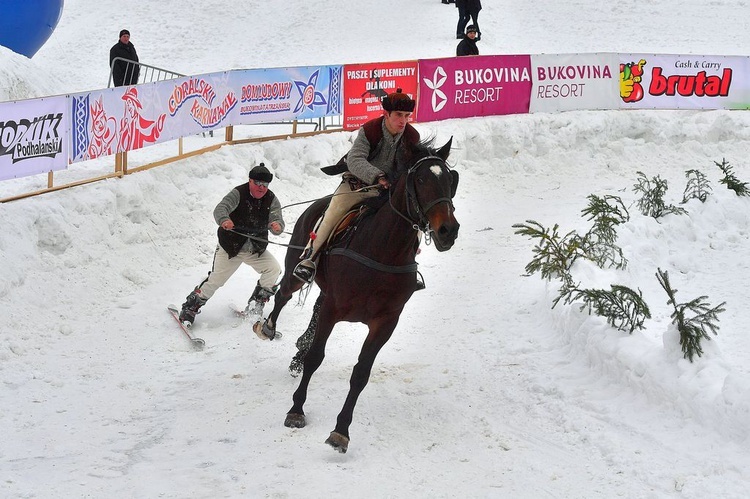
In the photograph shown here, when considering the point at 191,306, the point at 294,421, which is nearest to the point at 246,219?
the point at 191,306

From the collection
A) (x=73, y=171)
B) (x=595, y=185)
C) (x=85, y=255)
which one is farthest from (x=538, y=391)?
(x=595, y=185)

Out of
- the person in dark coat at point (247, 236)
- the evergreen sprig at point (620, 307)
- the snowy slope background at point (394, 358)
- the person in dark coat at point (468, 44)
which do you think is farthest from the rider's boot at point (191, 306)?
the person in dark coat at point (468, 44)

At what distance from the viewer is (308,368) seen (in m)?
8.08

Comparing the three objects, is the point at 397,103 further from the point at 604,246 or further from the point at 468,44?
the point at 468,44

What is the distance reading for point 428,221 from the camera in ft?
23.4

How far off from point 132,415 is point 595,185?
40.0ft

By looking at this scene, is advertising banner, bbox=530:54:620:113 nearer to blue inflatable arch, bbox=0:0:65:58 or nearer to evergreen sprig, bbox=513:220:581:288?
evergreen sprig, bbox=513:220:581:288

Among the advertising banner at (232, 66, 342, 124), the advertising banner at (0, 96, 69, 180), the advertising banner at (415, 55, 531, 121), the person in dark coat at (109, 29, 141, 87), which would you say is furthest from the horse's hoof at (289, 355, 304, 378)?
the person in dark coat at (109, 29, 141, 87)

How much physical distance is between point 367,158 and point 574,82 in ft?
45.0

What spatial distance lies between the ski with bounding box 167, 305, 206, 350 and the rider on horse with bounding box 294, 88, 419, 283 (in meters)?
2.28

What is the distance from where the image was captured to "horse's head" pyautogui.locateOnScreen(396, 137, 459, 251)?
22.5ft

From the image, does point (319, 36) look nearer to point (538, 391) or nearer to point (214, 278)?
point (214, 278)

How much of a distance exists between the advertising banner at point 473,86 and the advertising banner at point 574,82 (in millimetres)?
317

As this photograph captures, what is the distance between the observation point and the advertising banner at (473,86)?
19.3 metres
